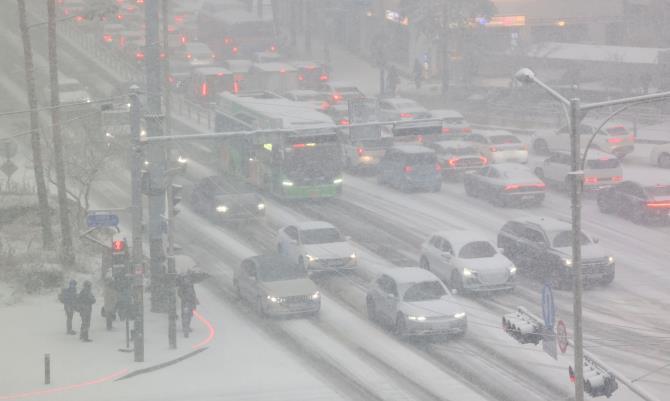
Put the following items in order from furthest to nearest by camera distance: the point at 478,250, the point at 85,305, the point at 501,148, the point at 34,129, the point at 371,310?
1. the point at 501,148
2. the point at 34,129
3. the point at 478,250
4. the point at 371,310
5. the point at 85,305

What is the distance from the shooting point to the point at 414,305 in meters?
27.6

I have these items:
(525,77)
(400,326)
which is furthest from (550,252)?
(525,77)

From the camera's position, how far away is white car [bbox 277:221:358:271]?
33281 millimetres

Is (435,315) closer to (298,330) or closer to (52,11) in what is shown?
(298,330)

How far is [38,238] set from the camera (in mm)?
36000

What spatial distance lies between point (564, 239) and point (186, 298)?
36.8 feet

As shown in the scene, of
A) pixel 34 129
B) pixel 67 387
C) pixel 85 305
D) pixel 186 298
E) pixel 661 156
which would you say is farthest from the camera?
pixel 661 156

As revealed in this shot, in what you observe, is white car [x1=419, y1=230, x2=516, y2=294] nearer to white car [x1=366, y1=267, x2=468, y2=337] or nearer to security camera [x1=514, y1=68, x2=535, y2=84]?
white car [x1=366, y1=267, x2=468, y2=337]

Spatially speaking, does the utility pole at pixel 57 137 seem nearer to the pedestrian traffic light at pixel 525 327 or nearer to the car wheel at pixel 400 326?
the car wheel at pixel 400 326

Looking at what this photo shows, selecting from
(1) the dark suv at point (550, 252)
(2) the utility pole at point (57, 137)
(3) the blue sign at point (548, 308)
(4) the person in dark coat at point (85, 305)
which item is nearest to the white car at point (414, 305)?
(1) the dark suv at point (550, 252)

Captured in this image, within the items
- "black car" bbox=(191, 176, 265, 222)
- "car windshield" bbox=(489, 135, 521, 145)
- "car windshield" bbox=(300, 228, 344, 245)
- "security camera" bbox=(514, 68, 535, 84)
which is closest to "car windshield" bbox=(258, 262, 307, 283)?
"car windshield" bbox=(300, 228, 344, 245)

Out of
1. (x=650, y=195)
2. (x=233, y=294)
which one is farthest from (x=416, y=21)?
(x=233, y=294)

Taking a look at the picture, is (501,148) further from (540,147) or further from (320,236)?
(320,236)

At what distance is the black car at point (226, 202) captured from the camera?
130 ft
